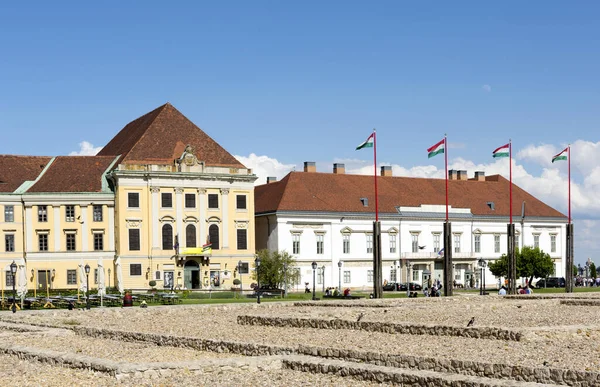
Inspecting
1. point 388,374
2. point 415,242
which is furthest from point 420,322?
point 415,242

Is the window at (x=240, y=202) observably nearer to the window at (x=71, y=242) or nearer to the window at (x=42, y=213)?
the window at (x=71, y=242)

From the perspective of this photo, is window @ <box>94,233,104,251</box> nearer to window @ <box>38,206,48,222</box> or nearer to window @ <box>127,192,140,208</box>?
window @ <box>127,192,140,208</box>

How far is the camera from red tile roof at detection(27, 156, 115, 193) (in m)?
74.8

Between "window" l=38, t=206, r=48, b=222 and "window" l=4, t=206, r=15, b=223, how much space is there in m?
1.89

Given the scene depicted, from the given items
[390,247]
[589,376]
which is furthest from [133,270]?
[589,376]

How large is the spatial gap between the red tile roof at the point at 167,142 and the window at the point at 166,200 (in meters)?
2.53

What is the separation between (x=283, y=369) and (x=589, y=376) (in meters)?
6.84

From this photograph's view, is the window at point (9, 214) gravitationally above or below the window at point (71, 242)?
above

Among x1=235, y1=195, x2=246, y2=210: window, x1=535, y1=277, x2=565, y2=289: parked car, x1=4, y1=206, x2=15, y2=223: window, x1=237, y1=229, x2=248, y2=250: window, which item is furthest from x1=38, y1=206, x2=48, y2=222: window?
x1=535, y1=277, x2=565, y2=289: parked car

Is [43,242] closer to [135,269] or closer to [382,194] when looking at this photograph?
[135,269]

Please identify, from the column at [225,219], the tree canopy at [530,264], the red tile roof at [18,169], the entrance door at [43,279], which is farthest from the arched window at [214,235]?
the tree canopy at [530,264]

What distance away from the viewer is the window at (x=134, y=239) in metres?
74.7

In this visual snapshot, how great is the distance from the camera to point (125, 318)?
41.8m

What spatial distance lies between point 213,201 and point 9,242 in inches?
622
